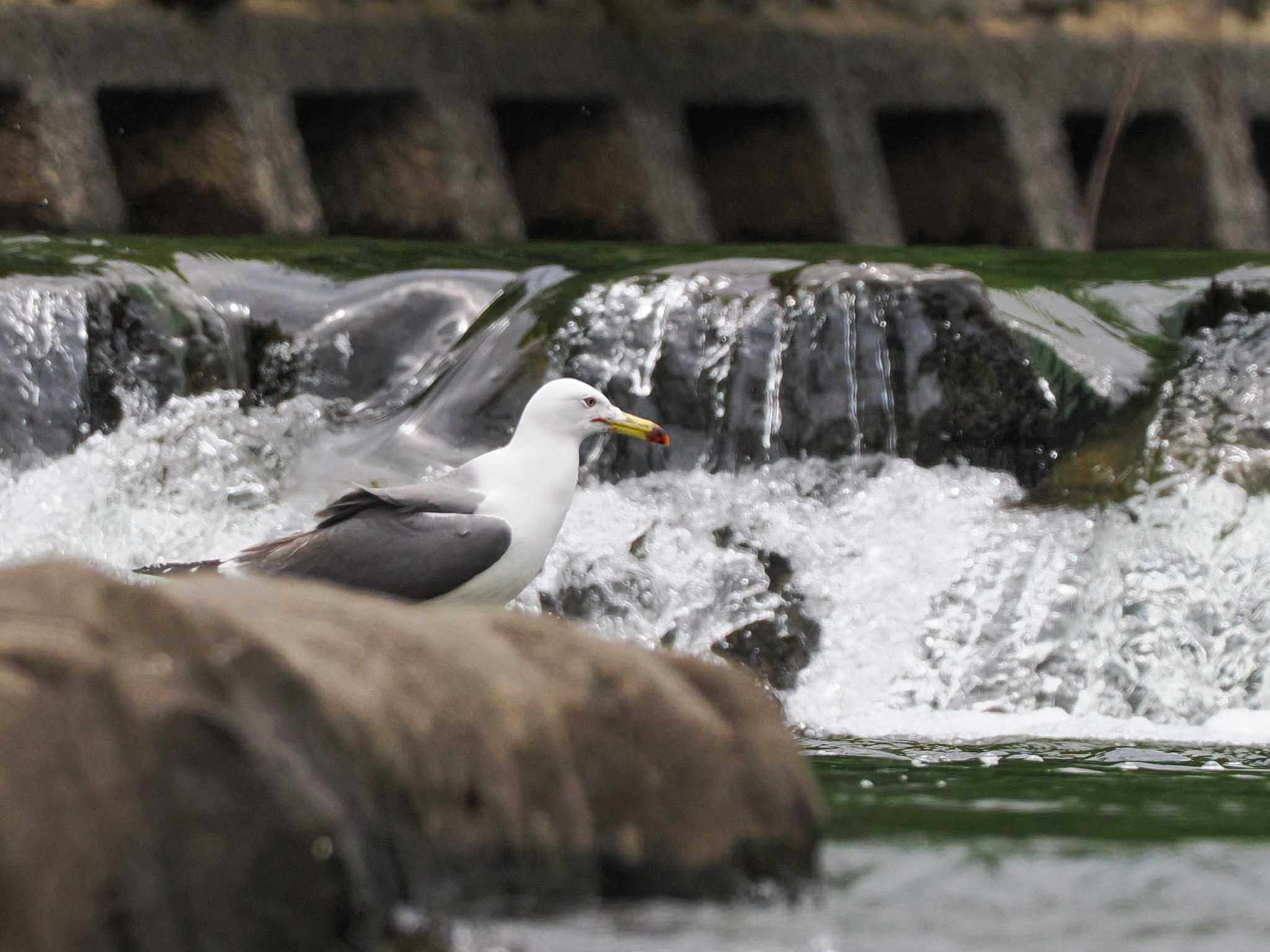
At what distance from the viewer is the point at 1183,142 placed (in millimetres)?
18641

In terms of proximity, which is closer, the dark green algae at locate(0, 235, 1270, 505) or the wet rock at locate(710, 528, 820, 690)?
the wet rock at locate(710, 528, 820, 690)

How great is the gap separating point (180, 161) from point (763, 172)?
491cm

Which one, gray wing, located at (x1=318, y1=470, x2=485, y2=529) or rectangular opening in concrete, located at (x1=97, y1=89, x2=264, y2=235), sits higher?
rectangular opening in concrete, located at (x1=97, y1=89, x2=264, y2=235)

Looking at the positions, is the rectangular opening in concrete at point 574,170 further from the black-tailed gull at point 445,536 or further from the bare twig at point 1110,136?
the black-tailed gull at point 445,536

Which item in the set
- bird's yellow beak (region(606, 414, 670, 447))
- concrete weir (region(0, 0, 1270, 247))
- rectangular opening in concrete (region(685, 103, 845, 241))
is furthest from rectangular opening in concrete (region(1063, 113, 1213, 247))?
bird's yellow beak (region(606, 414, 670, 447))

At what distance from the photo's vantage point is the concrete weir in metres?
14.1

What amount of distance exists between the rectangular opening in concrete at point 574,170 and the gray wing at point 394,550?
10.1 m

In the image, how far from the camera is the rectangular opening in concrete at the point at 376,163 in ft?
50.3

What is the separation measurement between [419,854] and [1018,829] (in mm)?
1741

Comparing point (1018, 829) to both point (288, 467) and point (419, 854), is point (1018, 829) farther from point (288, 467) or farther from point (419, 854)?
point (288, 467)

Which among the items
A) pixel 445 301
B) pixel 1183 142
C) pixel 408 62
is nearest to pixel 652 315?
pixel 445 301

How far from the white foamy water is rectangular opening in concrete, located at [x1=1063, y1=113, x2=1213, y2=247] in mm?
10473

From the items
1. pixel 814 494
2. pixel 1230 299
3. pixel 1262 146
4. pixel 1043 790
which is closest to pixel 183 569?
pixel 1043 790

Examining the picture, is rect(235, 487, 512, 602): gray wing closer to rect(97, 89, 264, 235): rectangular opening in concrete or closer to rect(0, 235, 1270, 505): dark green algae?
rect(0, 235, 1270, 505): dark green algae
